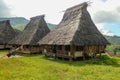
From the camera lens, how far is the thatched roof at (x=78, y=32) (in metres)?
25.9

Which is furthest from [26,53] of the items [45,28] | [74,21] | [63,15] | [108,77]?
[108,77]

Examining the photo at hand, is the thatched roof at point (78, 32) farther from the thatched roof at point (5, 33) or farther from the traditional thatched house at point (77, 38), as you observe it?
the thatched roof at point (5, 33)

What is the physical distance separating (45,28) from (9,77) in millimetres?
24851

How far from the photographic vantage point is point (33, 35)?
3675cm

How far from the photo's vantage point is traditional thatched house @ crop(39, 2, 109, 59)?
85.2 feet

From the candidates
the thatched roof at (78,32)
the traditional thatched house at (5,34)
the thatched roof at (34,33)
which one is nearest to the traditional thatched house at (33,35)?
the thatched roof at (34,33)

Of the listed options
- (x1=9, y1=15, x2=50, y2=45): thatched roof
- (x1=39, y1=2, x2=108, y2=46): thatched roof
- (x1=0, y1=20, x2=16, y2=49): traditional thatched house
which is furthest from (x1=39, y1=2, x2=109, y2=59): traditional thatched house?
(x1=0, y1=20, x2=16, y2=49): traditional thatched house

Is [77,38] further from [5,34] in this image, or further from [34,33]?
[5,34]

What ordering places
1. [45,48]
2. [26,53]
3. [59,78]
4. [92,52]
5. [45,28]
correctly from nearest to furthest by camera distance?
1. [59,78]
2. [92,52]
3. [45,48]
4. [26,53]
5. [45,28]

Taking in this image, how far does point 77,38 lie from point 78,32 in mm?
1153

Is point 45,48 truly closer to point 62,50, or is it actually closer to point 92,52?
point 62,50

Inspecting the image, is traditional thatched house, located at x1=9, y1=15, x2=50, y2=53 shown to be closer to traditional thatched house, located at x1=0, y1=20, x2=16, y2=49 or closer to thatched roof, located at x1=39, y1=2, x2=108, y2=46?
thatched roof, located at x1=39, y1=2, x2=108, y2=46

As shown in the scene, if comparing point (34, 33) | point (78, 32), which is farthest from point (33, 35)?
point (78, 32)

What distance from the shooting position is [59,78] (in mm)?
16000
